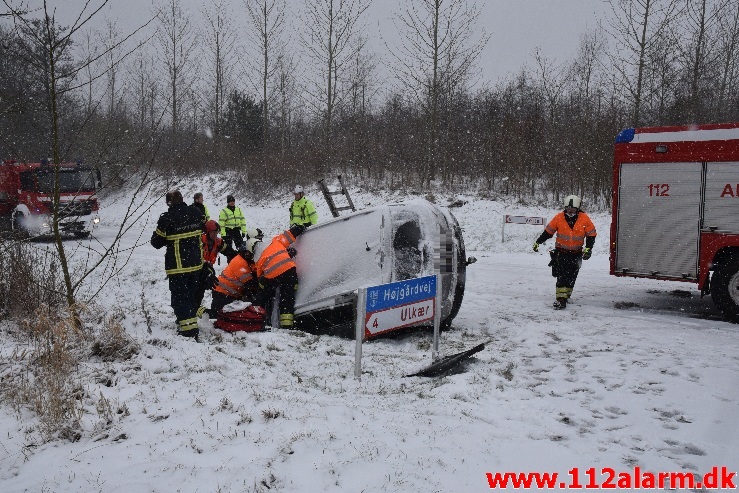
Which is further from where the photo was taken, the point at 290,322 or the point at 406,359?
the point at 290,322

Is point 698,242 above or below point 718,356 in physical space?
above

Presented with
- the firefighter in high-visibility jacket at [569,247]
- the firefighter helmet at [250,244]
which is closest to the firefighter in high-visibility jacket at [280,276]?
the firefighter helmet at [250,244]

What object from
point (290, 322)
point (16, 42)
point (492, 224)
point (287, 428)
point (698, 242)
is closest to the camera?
point (287, 428)

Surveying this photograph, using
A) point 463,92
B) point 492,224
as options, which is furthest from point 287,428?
point 463,92

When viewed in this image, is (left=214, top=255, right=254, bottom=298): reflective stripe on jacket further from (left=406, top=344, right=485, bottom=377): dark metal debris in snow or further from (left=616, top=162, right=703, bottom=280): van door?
(left=616, top=162, right=703, bottom=280): van door

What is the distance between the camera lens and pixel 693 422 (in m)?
4.13

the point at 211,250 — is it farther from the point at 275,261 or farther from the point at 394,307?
the point at 394,307

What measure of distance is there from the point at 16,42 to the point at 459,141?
2027 centimetres

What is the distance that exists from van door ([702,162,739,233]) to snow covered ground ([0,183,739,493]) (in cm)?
151

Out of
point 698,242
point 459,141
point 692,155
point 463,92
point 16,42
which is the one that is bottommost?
point 698,242

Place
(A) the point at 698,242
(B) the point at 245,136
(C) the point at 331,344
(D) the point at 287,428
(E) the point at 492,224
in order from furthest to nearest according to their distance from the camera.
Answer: (B) the point at 245,136 < (E) the point at 492,224 < (A) the point at 698,242 < (C) the point at 331,344 < (D) the point at 287,428

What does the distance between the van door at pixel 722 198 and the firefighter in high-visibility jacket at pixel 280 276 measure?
6259mm

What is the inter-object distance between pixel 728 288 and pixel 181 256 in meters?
7.71

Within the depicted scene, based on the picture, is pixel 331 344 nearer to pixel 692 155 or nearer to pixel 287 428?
pixel 287 428
